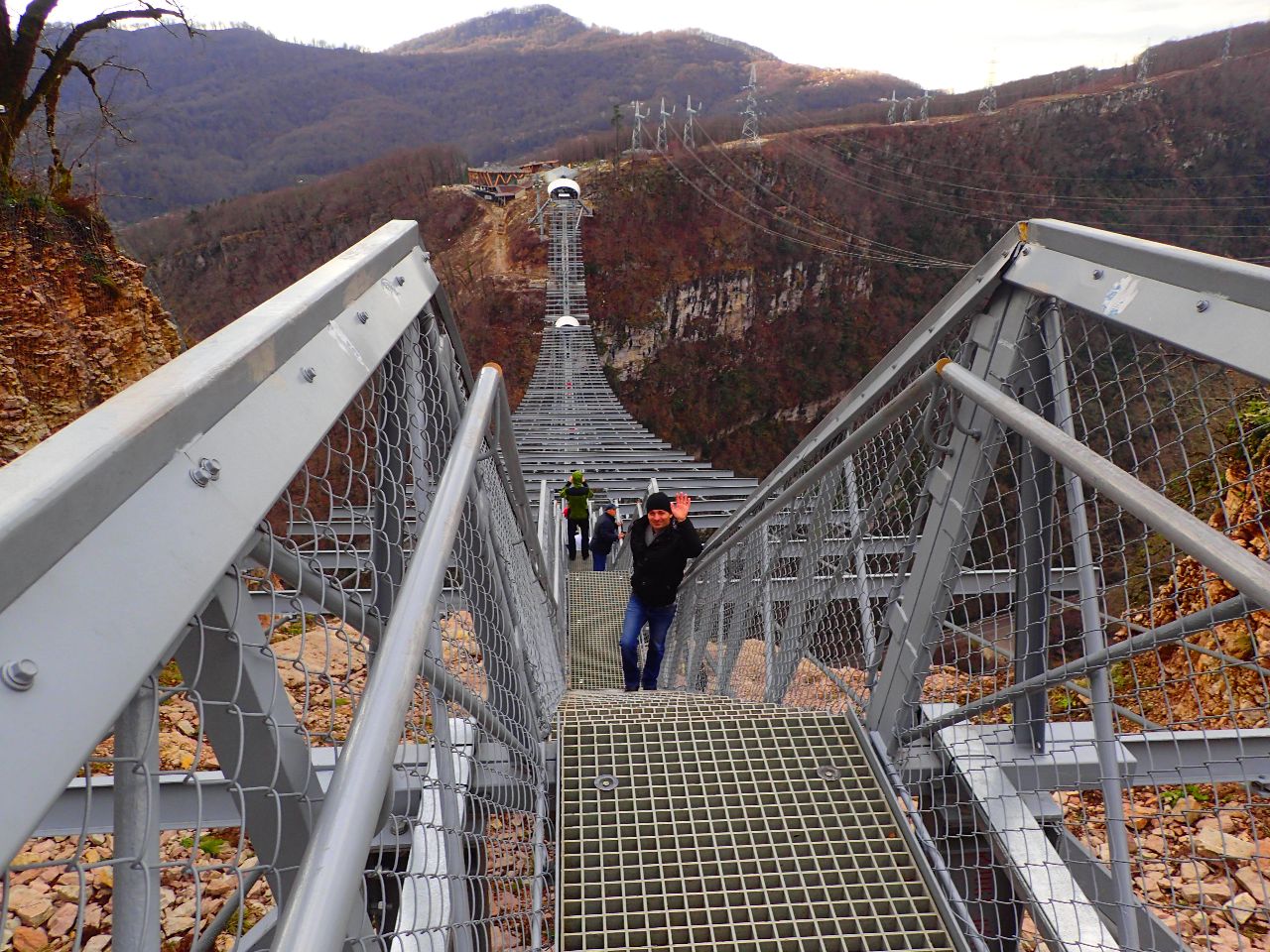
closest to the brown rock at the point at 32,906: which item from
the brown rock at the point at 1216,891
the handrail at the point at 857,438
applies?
the handrail at the point at 857,438

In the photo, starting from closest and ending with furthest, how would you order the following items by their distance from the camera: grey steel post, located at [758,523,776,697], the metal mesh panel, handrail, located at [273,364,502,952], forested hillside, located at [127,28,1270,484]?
1. handrail, located at [273,364,502,952]
2. the metal mesh panel
3. grey steel post, located at [758,523,776,697]
4. forested hillside, located at [127,28,1270,484]

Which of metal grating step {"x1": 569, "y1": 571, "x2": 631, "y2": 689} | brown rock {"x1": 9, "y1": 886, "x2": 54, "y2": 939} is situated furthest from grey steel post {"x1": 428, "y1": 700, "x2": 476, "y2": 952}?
metal grating step {"x1": 569, "y1": 571, "x2": 631, "y2": 689}

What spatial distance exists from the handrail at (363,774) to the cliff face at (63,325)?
4838 mm

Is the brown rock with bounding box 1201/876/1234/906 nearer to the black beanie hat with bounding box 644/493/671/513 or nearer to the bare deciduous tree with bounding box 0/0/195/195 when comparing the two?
the black beanie hat with bounding box 644/493/671/513

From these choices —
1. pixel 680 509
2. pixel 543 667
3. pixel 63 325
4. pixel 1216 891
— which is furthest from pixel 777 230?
pixel 543 667

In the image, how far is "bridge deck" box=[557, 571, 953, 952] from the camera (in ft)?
5.05

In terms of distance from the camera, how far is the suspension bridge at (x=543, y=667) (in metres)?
0.55

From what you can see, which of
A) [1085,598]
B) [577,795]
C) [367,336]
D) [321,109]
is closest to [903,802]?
[1085,598]

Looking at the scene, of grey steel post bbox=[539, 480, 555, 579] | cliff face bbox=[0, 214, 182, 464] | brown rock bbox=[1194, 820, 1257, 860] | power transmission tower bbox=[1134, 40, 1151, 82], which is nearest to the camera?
brown rock bbox=[1194, 820, 1257, 860]

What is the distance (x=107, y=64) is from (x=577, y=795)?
6.55 metres

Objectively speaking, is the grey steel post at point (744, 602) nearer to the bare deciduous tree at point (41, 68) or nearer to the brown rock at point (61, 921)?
the brown rock at point (61, 921)

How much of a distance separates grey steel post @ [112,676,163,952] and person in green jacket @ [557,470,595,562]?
654 cm

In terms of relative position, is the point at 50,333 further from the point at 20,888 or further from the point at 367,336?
the point at 367,336

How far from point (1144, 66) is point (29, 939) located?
67.7 m
